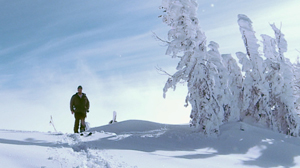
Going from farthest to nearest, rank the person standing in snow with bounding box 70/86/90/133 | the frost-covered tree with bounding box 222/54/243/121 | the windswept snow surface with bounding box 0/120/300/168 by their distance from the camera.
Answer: the frost-covered tree with bounding box 222/54/243/121 < the person standing in snow with bounding box 70/86/90/133 < the windswept snow surface with bounding box 0/120/300/168

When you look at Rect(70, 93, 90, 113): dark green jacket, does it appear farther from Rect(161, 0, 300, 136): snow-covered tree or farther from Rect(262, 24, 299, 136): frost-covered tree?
Rect(262, 24, 299, 136): frost-covered tree

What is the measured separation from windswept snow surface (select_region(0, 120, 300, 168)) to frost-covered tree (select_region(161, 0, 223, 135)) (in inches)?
41.8

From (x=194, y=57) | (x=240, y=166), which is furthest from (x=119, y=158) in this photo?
(x=194, y=57)

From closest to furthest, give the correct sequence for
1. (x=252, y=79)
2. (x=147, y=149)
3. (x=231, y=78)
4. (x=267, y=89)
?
(x=147, y=149), (x=267, y=89), (x=252, y=79), (x=231, y=78)

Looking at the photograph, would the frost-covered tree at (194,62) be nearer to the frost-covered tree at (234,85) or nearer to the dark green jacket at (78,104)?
the frost-covered tree at (234,85)

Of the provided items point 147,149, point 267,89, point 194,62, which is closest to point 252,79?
point 267,89

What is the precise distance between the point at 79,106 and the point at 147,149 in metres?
5.20

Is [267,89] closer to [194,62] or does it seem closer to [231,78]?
[231,78]

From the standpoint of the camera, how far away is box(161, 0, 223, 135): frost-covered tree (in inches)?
477

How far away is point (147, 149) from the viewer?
806 cm

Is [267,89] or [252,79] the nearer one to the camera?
[267,89]

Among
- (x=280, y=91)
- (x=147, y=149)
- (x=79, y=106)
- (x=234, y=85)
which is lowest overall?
(x=147, y=149)

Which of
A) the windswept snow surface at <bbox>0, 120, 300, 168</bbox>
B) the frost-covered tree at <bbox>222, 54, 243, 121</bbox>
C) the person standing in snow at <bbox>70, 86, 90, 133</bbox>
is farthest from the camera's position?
the frost-covered tree at <bbox>222, 54, 243, 121</bbox>

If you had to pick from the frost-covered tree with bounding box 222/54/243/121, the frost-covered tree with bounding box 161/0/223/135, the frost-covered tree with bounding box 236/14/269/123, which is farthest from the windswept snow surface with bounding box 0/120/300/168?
the frost-covered tree with bounding box 236/14/269/123
